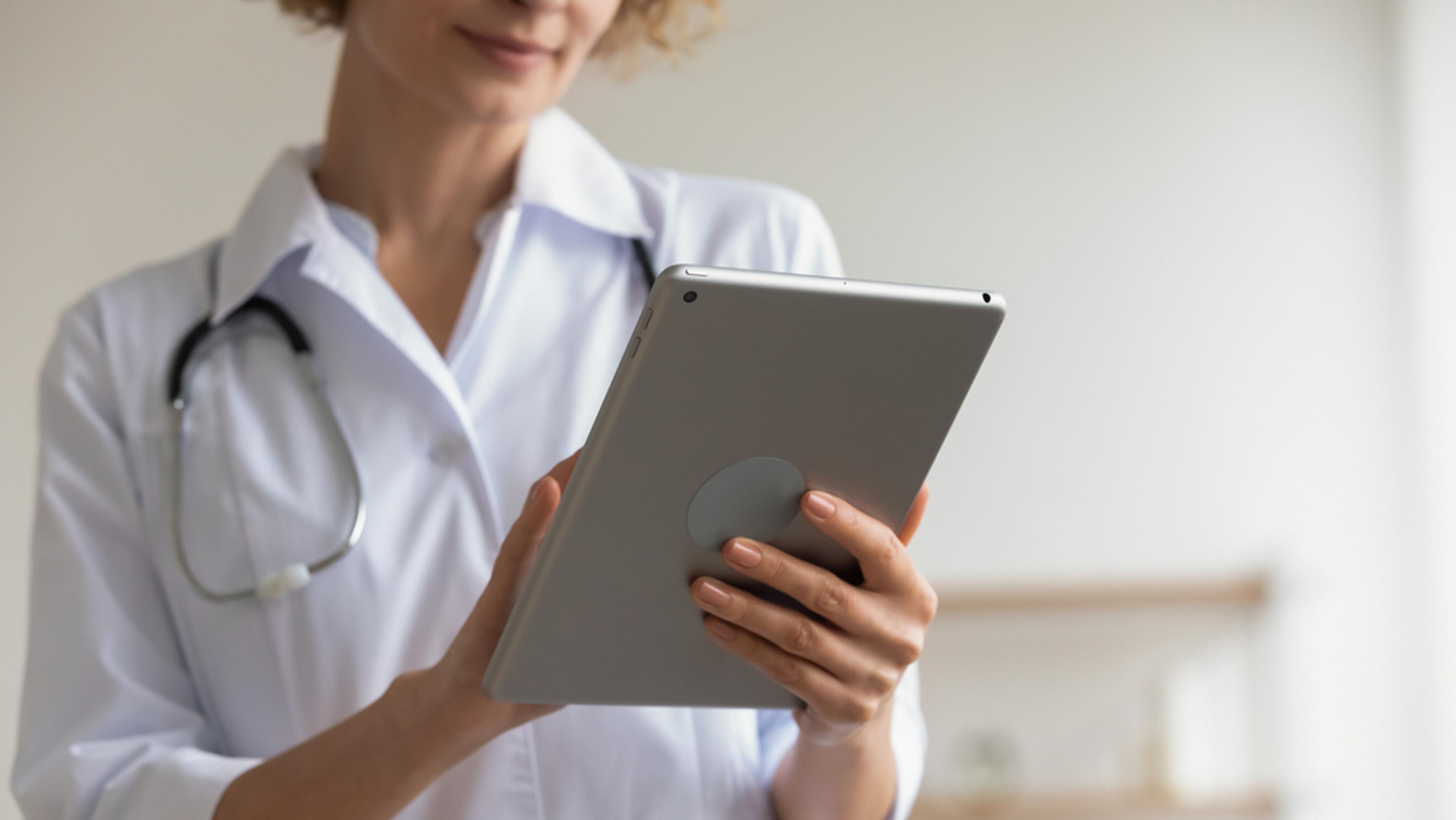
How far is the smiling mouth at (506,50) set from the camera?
32.5 inches

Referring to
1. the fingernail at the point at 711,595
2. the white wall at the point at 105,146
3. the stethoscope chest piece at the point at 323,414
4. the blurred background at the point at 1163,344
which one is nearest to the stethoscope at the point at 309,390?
the stethoscope chest piece at the point at 323,414

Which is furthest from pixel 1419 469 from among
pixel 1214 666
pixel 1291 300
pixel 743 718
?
pixel 743 718

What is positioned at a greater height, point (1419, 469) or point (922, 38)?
point (922, 38)

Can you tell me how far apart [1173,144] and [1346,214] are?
0.38m

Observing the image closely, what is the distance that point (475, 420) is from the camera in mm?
870

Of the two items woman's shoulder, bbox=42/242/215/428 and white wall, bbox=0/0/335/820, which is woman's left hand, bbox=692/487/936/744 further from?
white wall, bbox=0/0/335/820

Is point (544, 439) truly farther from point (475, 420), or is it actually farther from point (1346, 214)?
point (1346, 214)

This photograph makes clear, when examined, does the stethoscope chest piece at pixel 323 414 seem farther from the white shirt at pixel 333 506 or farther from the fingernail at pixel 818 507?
A: the fingernail at pixel 818 507

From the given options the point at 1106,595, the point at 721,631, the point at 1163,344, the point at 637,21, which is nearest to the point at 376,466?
the point at 721,631

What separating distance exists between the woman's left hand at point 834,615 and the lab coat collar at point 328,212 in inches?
16.1

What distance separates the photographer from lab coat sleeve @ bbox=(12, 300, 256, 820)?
83 centimetres

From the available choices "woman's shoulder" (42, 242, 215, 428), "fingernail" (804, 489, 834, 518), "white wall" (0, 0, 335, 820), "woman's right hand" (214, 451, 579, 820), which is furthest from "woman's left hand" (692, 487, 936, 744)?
"white wall" (0, 0, 335, 820)

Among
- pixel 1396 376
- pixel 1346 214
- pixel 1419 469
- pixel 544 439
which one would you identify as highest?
pixel 1346 214

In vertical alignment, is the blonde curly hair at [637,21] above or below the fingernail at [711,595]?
above
